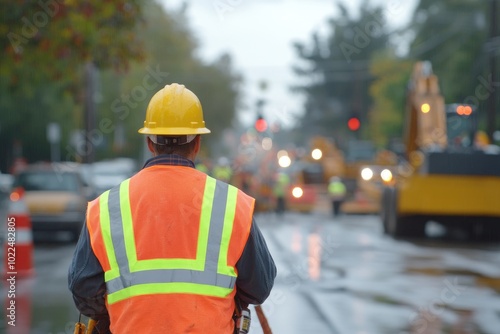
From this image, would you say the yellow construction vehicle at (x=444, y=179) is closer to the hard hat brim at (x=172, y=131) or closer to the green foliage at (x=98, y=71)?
the green foliage at (x=98, y=71)

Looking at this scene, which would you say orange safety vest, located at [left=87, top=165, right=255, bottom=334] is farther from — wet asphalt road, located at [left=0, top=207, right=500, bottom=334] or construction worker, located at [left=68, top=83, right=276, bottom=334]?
wet asphalt road, located at [left=0, top=207, right=500, bottom=334]

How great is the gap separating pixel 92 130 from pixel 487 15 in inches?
962

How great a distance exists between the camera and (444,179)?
2148 centimetres

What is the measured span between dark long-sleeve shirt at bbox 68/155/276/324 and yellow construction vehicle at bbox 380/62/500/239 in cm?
1765

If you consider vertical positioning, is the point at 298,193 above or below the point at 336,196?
below

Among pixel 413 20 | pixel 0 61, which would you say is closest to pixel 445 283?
pixel 0 61

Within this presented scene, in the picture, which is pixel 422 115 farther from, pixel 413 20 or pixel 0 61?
pixel 413 20

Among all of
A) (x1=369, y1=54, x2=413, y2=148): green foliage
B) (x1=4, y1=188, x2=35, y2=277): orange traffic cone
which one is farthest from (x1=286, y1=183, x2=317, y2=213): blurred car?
(x1=369, y1=54, x2=413, y2=148): green foliage

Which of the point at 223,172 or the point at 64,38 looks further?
the point at 223,172

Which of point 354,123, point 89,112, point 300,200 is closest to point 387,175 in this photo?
point 300,200

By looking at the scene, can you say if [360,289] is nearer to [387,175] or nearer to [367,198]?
[387,175]

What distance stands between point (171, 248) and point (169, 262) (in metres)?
0.05

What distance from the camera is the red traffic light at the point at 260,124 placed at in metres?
39.2

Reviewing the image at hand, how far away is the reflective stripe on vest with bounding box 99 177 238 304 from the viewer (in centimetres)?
385
